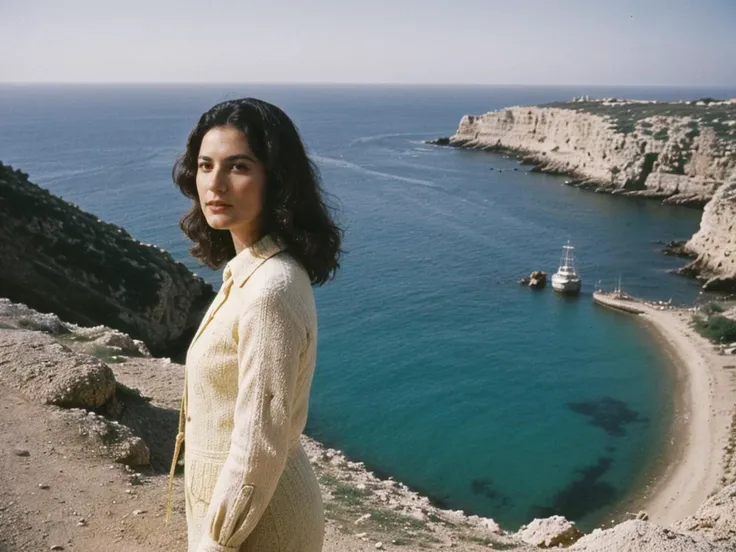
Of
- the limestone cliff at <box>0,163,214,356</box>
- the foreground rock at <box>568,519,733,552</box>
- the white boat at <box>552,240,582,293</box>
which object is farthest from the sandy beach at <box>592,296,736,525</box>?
the limestone cliff at <box>0,163,214,356</box>

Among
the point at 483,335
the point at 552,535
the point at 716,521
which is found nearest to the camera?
the point at 716,521

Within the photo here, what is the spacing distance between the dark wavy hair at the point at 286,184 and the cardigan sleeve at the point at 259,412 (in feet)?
1.24

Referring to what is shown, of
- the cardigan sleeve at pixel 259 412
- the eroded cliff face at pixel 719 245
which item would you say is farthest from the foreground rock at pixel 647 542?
the eroded cliff face at pixel 719 245

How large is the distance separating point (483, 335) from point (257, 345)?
3647cm

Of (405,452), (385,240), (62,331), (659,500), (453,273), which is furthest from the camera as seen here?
(385,240)

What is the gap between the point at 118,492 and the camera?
9047 millimetres

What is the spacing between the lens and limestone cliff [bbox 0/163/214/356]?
1022 inches

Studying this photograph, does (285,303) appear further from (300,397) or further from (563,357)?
(563,357)

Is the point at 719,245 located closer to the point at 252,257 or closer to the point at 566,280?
the point at 566,280

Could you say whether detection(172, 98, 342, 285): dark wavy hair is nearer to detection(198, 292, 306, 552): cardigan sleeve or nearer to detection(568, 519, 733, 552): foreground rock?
detection(198, 292, 306, 552): cardigan sleeve

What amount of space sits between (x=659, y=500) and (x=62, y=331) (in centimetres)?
1940

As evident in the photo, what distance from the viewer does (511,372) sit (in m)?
34.0

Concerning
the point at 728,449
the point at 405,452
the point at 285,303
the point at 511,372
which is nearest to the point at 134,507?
the point at 285,303

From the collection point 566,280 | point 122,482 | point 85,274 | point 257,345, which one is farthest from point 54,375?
point 566,280
